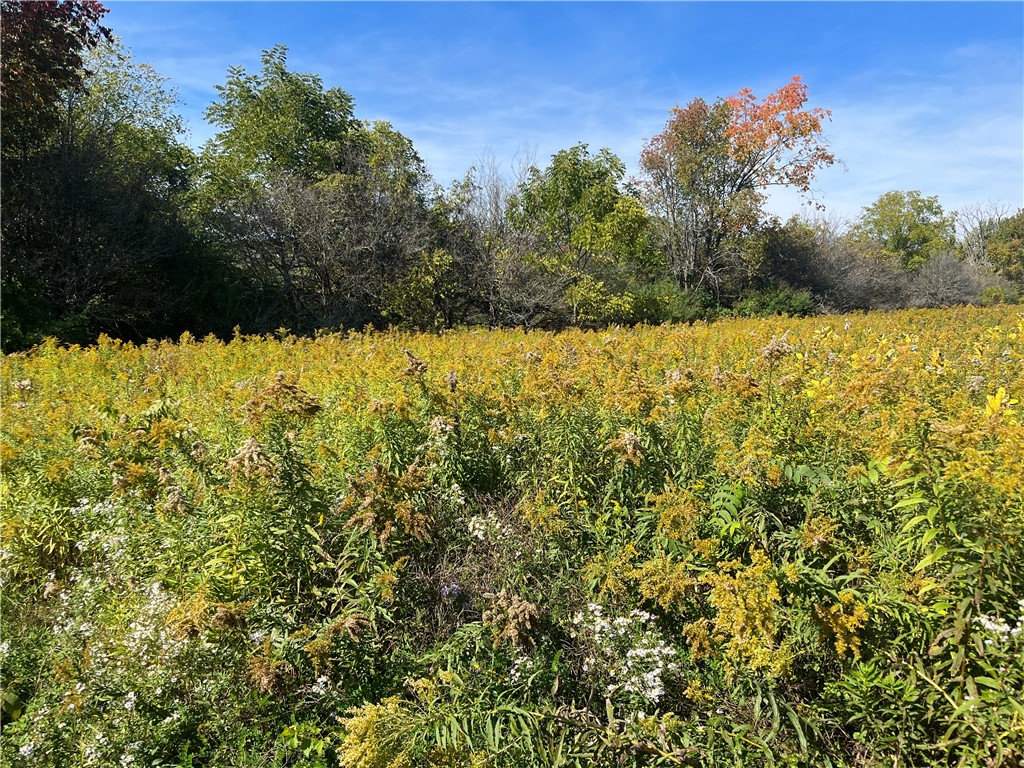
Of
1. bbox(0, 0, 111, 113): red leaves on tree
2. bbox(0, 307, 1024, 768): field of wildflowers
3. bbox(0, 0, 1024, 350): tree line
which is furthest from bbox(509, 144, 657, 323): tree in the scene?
bbox(0, 307, 1024, 768): field of wildflowers

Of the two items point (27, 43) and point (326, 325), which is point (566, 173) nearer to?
point (326, 325)

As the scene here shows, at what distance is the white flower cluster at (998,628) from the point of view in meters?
1.77

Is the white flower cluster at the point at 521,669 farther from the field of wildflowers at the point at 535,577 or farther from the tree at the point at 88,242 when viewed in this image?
the tree at the point at 88,242

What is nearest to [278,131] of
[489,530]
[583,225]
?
[583,225]

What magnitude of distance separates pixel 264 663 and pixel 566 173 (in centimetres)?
1507

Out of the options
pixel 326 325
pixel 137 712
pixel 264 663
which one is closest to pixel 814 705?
pixel 264 663

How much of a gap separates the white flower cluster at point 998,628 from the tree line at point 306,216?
11.9 metres

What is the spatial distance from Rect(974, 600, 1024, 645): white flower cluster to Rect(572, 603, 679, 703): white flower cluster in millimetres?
1052

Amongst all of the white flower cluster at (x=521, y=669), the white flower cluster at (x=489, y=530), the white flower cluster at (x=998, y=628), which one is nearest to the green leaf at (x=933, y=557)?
the white flower cluster at (x=998, y=628)

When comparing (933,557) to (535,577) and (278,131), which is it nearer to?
(535,577)

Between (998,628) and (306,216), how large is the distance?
1466cm

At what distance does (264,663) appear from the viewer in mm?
2205

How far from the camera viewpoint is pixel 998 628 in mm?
1796

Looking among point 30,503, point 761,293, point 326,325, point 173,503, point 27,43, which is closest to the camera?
point 173,503
